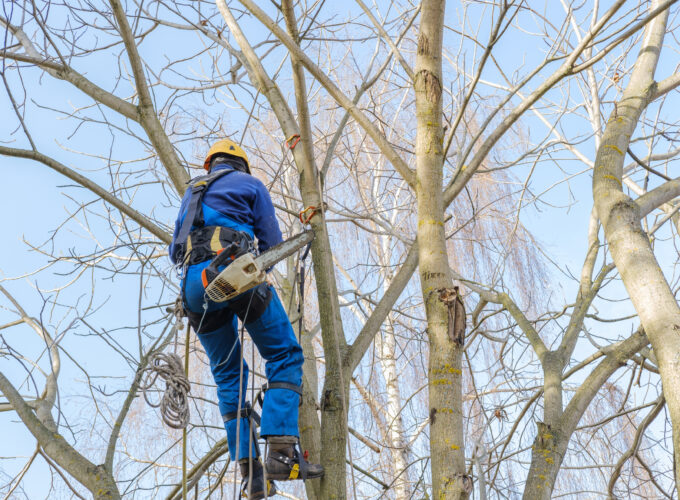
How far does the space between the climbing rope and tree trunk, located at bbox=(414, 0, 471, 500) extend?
40.6 inches

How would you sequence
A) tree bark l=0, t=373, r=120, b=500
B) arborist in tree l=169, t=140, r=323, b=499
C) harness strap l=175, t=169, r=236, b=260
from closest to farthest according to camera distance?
arborist in tree l=169, t=140, r=323, b=499
harness strap l=175, t=169, r=236, b=260
tree bark l=0, t=373, r=120, b=500

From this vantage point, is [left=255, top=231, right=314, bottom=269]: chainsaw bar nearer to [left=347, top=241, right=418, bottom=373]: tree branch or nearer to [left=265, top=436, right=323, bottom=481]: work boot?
[left=347, top=241, right=418, bottom=373]: tree branch

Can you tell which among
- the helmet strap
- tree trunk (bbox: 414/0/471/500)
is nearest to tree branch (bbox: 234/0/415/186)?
tree trunk (bbox: 414/0/471/500)

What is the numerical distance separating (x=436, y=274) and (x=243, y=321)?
88 centimetres

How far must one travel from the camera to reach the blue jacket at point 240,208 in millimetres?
3260

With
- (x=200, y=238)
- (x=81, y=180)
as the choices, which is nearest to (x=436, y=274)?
(x=200, y=238)

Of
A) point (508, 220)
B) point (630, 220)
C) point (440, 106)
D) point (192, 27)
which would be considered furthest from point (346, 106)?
point (508, 220)

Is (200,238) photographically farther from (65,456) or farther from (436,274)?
(65,456)

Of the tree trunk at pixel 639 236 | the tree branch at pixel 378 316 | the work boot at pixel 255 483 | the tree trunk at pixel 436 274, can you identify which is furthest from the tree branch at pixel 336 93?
the work boot at pixel 255 483

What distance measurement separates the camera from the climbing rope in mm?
2879

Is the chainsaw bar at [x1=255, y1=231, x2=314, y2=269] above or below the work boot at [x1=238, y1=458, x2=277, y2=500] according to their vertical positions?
above

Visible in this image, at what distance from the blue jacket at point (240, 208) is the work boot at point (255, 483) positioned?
103 cm

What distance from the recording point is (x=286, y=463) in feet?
9.91

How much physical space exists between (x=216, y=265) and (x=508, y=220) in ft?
24.9
